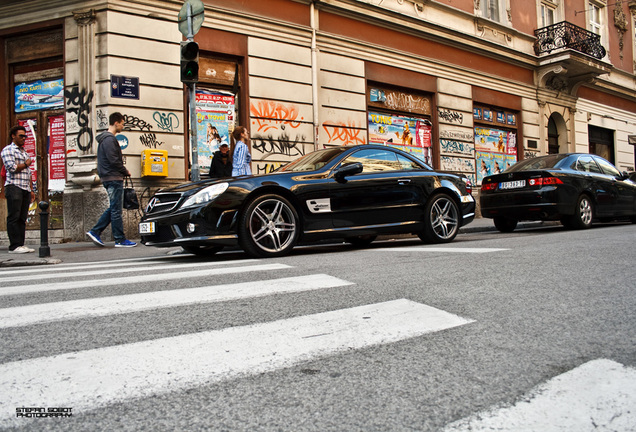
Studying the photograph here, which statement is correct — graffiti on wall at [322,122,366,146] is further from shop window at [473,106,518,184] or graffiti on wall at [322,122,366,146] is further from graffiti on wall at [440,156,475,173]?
shop window at [473,106,518,184]

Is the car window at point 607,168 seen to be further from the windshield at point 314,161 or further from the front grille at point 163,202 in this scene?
the front grille at point 163,202

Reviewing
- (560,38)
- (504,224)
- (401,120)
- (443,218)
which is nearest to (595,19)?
(560,38)

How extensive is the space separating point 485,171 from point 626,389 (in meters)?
18.9

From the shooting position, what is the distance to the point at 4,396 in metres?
1.69

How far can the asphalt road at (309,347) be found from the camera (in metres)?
1.59

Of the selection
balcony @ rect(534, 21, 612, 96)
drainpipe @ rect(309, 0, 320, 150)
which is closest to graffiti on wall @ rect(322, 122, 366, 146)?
drainpipe @ rect(309, 0, 320, 150)

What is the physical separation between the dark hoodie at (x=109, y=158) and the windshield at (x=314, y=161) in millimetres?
3410

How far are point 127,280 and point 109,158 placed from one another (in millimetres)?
5323

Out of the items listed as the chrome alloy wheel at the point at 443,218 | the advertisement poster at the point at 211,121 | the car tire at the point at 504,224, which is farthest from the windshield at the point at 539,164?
the advertisement poster at the point at 211,121

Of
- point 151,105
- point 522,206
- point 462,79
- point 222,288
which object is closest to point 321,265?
point 222,288

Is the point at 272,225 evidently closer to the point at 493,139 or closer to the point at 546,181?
the point at 546,181

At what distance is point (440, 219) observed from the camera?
7.71m

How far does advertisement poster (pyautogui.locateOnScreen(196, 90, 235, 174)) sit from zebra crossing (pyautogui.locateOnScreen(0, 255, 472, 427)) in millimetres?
9187

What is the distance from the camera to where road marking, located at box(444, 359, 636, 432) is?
4.80 feet
